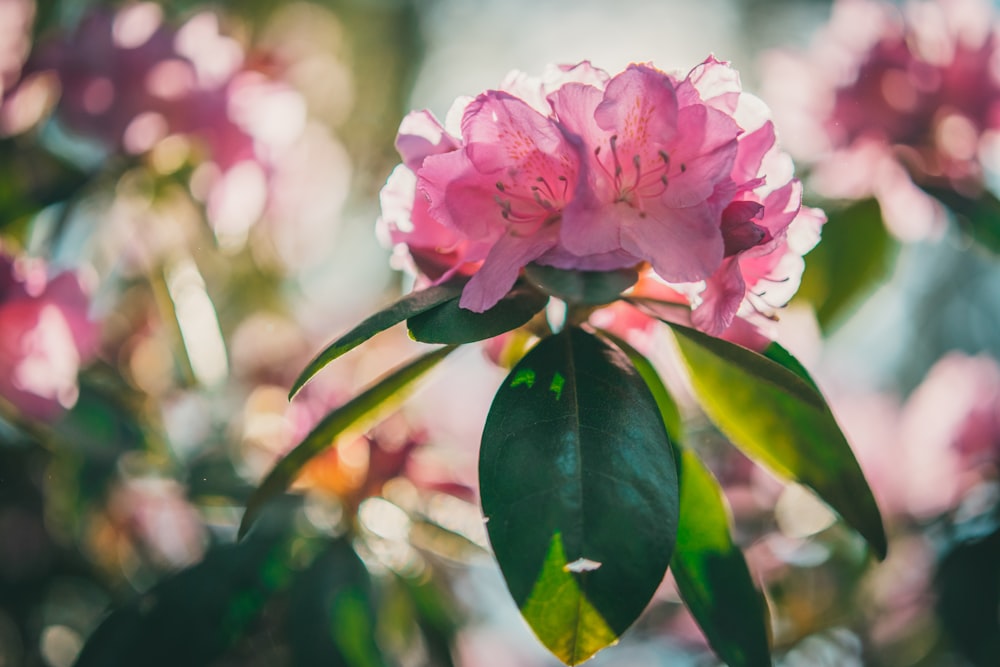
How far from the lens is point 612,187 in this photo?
73 centimetres

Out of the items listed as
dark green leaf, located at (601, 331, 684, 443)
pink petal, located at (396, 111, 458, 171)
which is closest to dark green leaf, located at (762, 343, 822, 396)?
dark green leaf, located at (601, 331, 684, 443)

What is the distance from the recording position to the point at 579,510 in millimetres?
631

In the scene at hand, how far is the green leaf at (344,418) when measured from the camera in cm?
81

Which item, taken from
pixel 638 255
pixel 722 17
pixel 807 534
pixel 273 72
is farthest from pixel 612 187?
pixel 722 17

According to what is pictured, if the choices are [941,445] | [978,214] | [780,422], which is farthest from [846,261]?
[780,422]

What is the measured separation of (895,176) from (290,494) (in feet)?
3.64

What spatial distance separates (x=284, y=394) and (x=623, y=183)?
917 mm

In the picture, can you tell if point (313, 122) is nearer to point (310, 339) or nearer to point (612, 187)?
point (310, 339)

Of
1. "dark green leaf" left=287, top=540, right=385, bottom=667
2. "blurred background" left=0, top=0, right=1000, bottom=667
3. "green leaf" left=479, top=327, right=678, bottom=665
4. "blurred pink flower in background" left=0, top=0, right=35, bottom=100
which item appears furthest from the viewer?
"blurred pink flower in background" left=0, top=0, right=35, bottom=100

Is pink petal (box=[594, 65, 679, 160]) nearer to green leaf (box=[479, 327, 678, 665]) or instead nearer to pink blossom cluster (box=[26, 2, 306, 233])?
green leaf (box=[479, 327, 678, 665])

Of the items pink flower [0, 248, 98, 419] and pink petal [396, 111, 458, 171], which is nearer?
pink petal [396, 111, 458, 171]

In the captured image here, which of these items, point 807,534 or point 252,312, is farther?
point 252,312

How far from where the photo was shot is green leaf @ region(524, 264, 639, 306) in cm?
64

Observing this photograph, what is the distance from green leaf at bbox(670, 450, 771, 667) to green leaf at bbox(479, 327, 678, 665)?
0.51 ft
